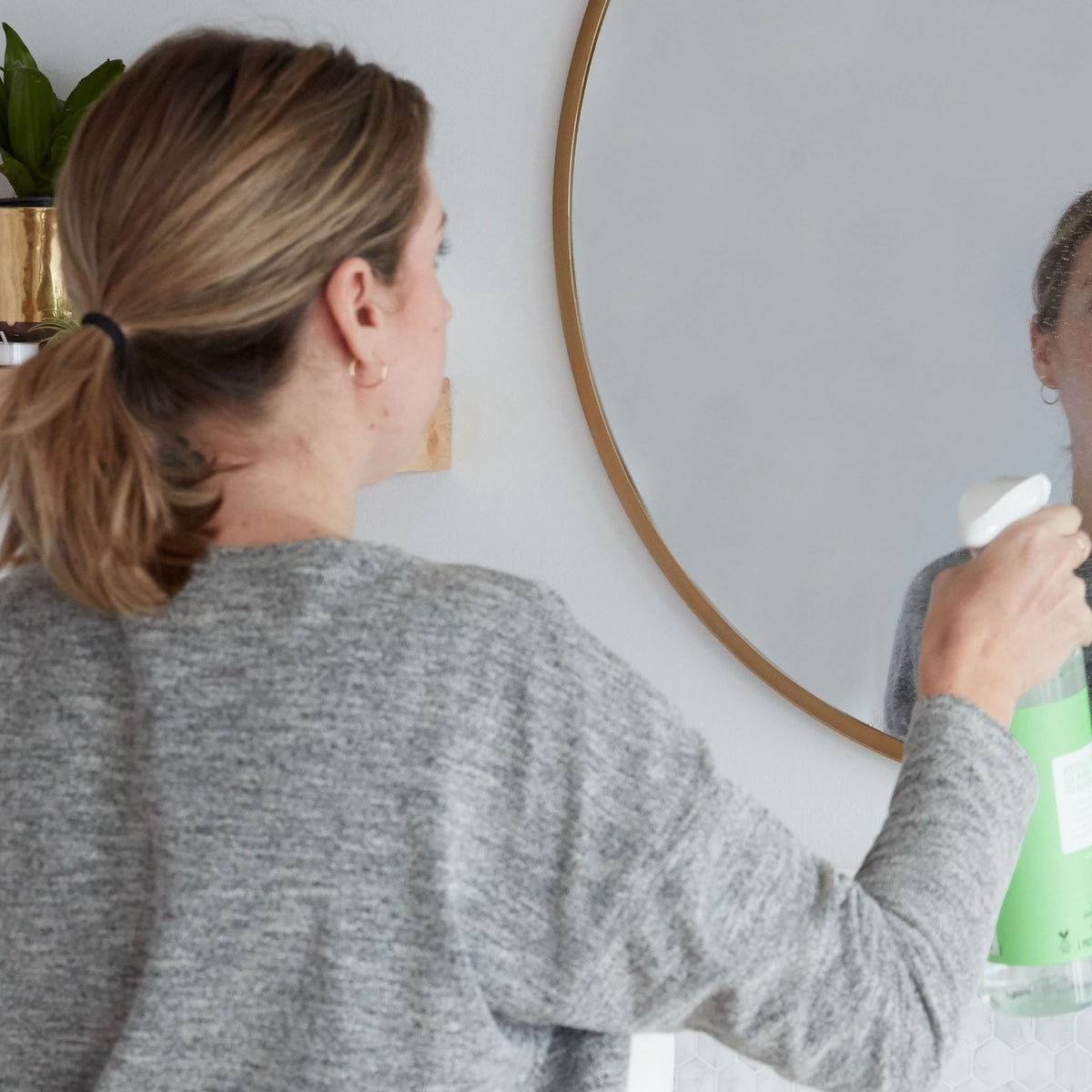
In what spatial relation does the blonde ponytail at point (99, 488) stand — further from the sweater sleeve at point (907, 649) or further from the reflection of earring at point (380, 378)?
the sweater sleeve at point (907, 649)

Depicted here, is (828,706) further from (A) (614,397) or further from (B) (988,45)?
(B) (988,45)

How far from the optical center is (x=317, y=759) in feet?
1.84

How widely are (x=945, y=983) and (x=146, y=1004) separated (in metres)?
0.36

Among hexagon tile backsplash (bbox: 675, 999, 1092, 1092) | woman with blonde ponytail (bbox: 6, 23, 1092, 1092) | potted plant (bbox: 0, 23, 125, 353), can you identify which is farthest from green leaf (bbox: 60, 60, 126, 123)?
hexagon tile backsplash (bbox: 675, 999, 1092, 1092)

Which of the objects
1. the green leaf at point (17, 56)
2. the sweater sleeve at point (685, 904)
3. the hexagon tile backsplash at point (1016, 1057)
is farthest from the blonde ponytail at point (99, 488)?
the hexagon tile backsplash at point (1016, 1057)

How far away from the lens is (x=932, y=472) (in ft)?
3.81

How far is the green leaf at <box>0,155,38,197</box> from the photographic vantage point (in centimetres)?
119

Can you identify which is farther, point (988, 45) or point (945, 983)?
point (988, 45)

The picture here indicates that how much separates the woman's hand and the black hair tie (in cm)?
43

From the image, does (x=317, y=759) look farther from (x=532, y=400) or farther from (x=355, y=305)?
(x=532, y=400)

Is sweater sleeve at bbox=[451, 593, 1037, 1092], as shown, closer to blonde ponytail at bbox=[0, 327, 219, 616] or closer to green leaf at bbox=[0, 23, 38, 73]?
blonde ponytail at bbox=[0, 327, 219, 616]

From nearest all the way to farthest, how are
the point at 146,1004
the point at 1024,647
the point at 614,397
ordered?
the point at 146,1004 < the point at 1024,647 < the point at 614,397

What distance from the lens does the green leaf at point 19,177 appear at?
1.19m

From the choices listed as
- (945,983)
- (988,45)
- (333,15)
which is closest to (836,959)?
(945,983)
